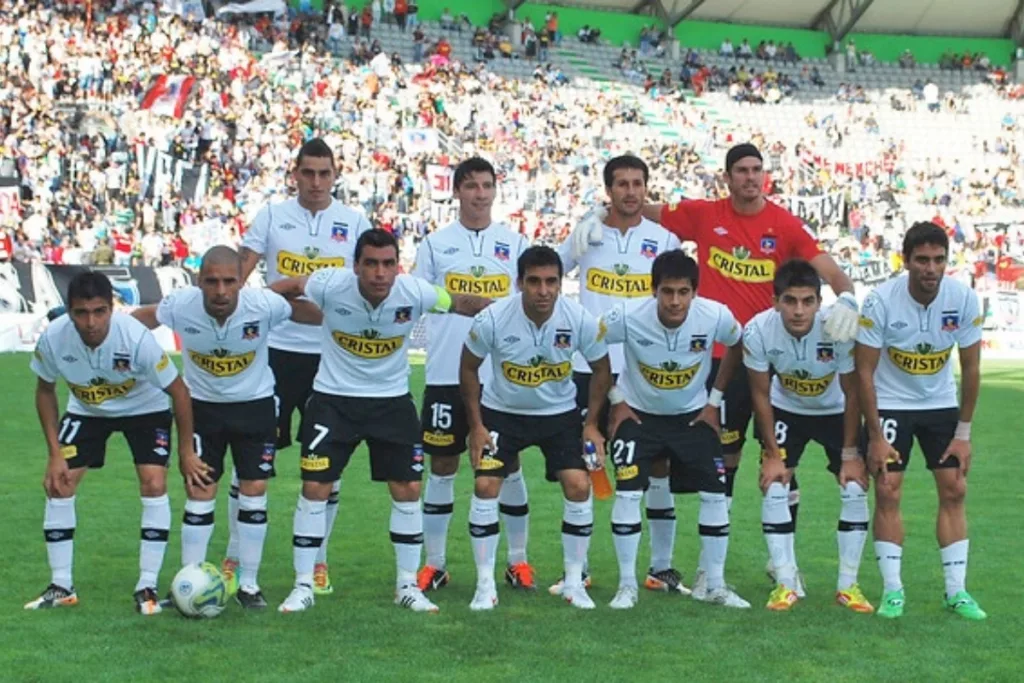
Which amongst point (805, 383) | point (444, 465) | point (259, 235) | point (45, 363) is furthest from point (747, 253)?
point (45, 363)

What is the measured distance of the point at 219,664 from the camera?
7.09m

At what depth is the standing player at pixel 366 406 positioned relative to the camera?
845cm

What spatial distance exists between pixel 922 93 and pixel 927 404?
48340 mm

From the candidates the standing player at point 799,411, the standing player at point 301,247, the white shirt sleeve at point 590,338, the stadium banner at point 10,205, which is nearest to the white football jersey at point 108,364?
the standing player at point 301,247

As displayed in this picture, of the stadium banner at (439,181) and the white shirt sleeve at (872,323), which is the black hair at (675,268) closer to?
the white shirt sleeve at (872,323)

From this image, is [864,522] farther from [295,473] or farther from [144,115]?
[144,115]

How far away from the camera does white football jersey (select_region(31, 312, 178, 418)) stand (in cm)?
821

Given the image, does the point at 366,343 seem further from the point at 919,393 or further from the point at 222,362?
the point at 919,393

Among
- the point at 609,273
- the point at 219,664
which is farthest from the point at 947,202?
the point at 219,664

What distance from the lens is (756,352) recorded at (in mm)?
8656

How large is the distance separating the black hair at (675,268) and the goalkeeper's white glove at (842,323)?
747 millimetres

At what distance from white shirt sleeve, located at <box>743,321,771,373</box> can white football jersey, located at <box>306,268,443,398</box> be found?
173cm

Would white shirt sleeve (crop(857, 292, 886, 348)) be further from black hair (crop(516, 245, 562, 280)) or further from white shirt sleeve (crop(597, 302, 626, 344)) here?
black hair (crop(516, 245, 562, 280))

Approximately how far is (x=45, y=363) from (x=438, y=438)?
7.34 ft
